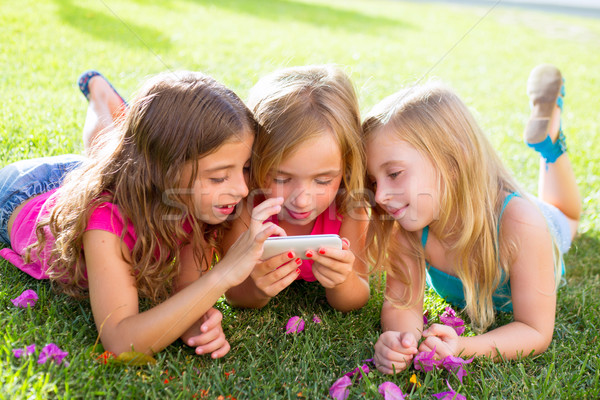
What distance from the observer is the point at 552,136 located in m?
4.23

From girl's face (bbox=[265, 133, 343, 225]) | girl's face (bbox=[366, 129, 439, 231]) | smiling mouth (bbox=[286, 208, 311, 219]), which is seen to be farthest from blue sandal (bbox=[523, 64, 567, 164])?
smiling mouth (bbox=[286, 208, 311, 219])

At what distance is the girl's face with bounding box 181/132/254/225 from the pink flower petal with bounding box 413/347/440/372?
43.1 inches

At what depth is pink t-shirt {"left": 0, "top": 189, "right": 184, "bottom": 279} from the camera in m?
2.61

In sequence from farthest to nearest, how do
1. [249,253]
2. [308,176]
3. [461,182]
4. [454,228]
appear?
[454,228], [461,182], [308,176], [249,253]

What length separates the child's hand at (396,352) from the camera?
2.48 m

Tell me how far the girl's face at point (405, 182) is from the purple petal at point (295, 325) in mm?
721

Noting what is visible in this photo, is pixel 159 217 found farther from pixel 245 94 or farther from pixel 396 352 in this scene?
pixel 245 94

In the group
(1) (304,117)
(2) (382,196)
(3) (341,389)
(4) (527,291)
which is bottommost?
(3) (341,389)

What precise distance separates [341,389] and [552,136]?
282 cm

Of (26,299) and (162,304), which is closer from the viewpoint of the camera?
(162,304)

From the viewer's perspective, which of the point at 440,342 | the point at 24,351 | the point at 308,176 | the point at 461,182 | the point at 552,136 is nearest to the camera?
the point at 24,351

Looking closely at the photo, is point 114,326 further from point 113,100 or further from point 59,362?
point 113,100

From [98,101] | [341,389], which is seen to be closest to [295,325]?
[341,389]

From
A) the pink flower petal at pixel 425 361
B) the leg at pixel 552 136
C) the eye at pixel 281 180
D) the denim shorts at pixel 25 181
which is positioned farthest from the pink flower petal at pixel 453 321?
the denim shorts at pixel 25 181
